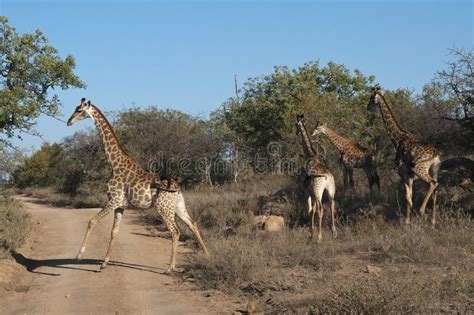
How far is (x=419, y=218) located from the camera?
38.9ft

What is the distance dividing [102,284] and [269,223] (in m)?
5.51

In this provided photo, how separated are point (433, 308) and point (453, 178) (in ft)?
28.4

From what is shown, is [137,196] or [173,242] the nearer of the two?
[173,242]

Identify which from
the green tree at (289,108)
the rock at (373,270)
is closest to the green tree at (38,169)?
the green tree at (289,108)

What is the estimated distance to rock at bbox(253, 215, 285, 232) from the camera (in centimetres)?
1385

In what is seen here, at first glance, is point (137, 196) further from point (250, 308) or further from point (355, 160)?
point (355, 160)

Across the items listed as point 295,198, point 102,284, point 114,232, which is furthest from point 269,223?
point 102,284

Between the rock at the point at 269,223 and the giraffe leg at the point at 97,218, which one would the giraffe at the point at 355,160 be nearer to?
the rock at the point at 269,223

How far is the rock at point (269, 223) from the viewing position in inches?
545

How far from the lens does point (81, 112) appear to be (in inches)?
464

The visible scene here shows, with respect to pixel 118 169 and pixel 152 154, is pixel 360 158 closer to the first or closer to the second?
pixel 118 169

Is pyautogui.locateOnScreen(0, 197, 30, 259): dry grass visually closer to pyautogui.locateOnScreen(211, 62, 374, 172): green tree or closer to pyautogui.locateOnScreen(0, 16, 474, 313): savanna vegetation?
pyautogui.locateOnScreen(0, 16, 474, 313): savanna vegetation

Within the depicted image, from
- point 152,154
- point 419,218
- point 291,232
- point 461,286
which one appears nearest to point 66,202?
point 152,154

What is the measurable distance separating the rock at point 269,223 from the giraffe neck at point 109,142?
4183 mm
